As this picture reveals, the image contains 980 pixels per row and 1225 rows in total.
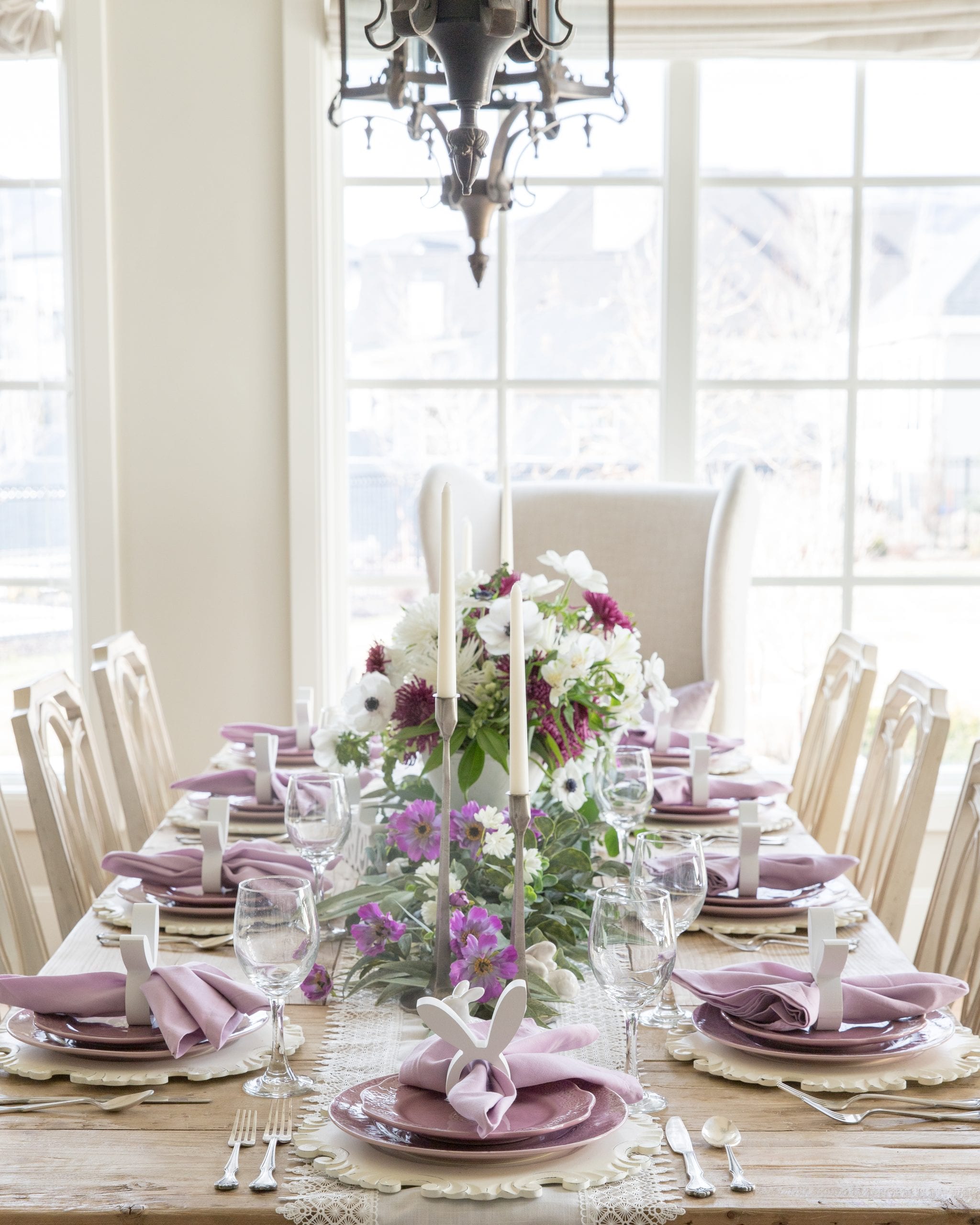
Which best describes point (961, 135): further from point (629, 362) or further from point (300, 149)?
point (300, 149)

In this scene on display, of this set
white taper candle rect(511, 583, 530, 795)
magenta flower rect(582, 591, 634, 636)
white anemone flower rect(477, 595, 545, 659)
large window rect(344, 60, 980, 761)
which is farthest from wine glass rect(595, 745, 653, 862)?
large window rect(344, 60, 980, 761)

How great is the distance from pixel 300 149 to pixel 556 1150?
285cm

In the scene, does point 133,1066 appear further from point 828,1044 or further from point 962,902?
point 962,902

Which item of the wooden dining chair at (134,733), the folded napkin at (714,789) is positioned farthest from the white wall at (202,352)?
the folded napkin at (714,789)

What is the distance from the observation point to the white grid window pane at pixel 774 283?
339 cm

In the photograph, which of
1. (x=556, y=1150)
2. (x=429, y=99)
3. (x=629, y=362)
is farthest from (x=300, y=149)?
(x=556, y=1150)

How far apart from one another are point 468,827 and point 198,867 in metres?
0.45

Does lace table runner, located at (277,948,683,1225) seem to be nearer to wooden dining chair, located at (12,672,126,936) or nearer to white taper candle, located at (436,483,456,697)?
white taper candle, located at (436,483,456,697)

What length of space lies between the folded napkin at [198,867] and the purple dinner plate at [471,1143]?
0.59 metres

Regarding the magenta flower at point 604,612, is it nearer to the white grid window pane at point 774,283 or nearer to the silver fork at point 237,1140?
the silver fork at point 237,1140

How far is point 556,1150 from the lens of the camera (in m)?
0.88

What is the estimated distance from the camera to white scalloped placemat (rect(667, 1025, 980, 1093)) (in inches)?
40.3

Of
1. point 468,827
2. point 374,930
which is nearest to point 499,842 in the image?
point 468,827

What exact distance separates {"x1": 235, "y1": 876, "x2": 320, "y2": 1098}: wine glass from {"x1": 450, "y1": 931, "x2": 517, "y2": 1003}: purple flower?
0.14 metres
